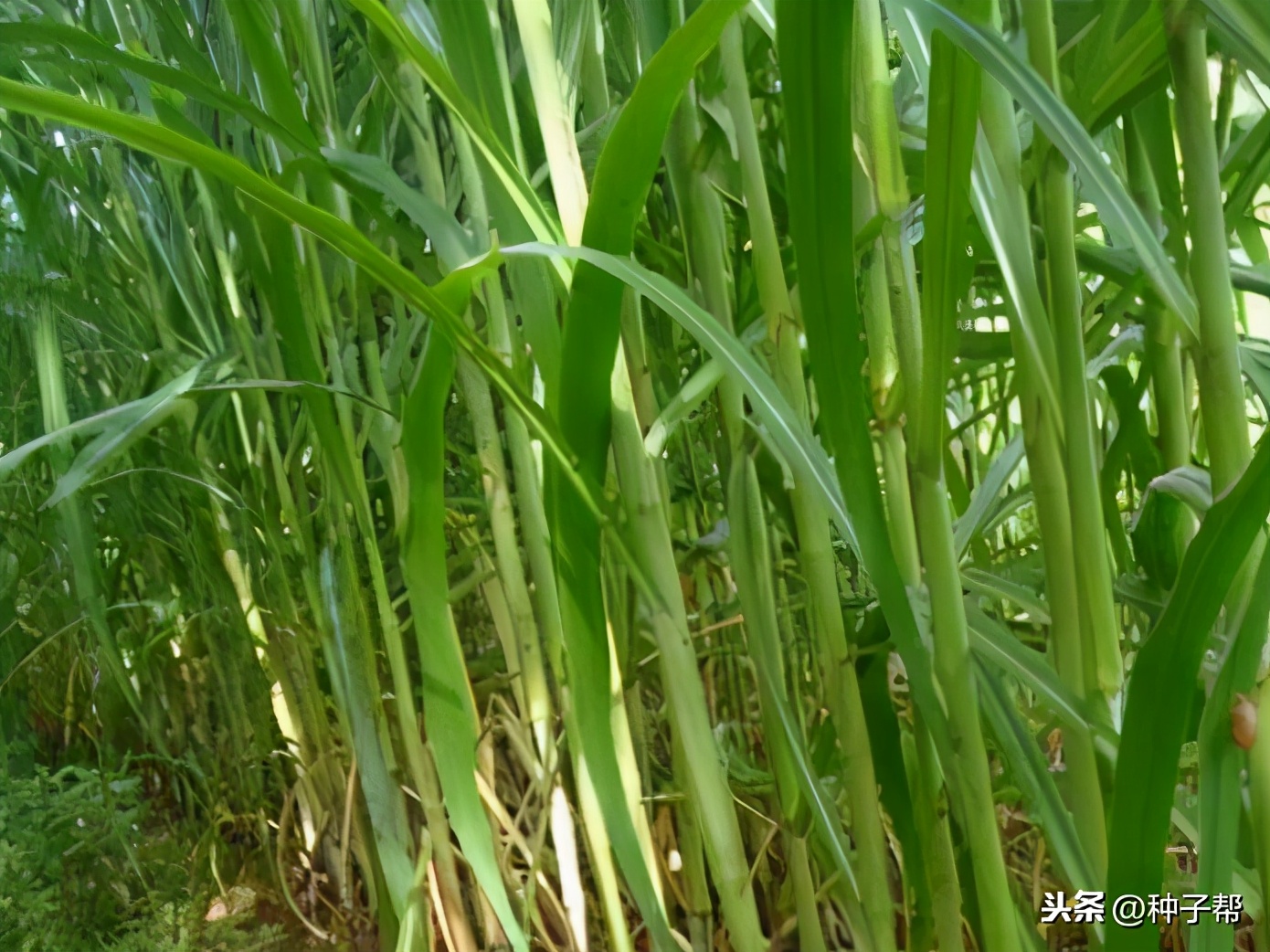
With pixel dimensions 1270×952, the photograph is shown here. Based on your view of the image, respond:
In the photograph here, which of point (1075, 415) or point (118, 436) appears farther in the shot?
point (118, 436)

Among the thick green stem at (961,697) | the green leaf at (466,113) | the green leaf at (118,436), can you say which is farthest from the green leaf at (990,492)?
the green leaf at (118,436)

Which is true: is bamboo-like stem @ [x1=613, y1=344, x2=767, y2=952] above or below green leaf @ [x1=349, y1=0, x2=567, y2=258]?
below

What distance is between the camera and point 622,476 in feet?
0.97

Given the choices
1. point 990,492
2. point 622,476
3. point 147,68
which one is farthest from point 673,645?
point 147,68

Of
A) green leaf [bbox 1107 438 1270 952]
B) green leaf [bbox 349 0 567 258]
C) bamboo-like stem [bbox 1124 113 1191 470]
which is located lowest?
green leaf [bbox 1107 438 1270 952]

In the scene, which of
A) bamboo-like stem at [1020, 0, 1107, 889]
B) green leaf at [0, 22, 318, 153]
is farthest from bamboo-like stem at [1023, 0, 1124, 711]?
green leaf at [0, 22, 318, 153]

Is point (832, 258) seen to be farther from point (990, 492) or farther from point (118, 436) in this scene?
point (118, 436)

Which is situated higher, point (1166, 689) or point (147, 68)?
point (147, 68)

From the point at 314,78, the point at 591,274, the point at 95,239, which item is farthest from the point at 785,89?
the point at 95,239

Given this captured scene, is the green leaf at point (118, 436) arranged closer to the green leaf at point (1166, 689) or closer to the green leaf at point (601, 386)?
the green leaf at point (601, 386)

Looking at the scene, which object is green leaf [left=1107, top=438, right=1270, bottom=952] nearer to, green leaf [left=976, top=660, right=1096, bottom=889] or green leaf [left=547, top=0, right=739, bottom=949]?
green leaf [left=976, top=660, right=1096, bottom=889]

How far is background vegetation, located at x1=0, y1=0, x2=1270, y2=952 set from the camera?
236 mm

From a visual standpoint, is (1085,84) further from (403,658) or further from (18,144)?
(18,144)

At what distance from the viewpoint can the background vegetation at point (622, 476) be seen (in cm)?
24
